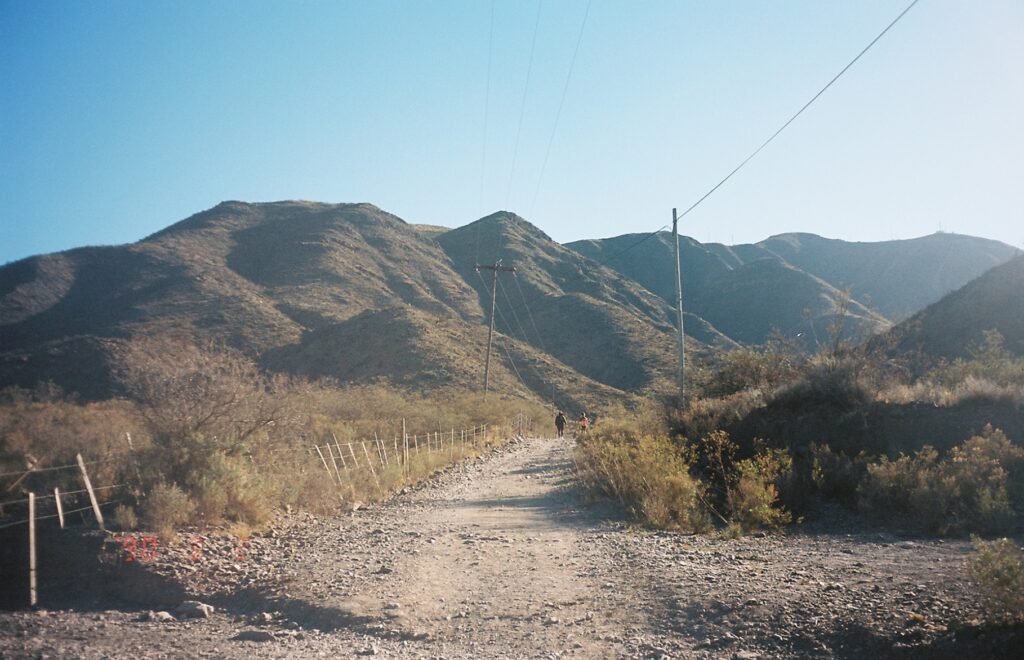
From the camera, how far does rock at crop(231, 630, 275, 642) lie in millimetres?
6891

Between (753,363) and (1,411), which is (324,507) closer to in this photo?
(1,411)

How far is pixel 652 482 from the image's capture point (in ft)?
44.6

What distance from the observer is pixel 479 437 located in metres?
35.4

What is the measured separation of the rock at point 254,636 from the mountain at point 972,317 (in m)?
31.7

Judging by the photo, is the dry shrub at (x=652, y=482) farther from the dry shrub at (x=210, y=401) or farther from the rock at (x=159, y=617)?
the rock at (x=159, y=617)

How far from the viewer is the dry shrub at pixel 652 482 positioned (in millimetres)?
12164

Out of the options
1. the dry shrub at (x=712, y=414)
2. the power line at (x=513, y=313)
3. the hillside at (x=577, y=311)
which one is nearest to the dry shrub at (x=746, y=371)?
the dry shrub at (x=712, y=414)

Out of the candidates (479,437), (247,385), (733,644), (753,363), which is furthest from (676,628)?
(479,437)

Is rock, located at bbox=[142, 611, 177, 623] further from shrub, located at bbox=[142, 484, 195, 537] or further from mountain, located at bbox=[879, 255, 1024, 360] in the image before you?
mountain, located at bbox=[879, 255, 1024, 360]

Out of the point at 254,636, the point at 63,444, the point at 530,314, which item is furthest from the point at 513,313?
the point at 254,636

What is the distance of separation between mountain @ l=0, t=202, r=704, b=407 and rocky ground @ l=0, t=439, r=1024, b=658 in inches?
1458

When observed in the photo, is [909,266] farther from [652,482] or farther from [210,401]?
[210,401]

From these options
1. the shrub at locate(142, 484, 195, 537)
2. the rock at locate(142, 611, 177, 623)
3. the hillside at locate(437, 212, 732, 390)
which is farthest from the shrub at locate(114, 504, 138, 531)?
the hillside at locate(437, 212, 732, 390)

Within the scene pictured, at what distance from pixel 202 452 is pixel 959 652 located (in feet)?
39.1
